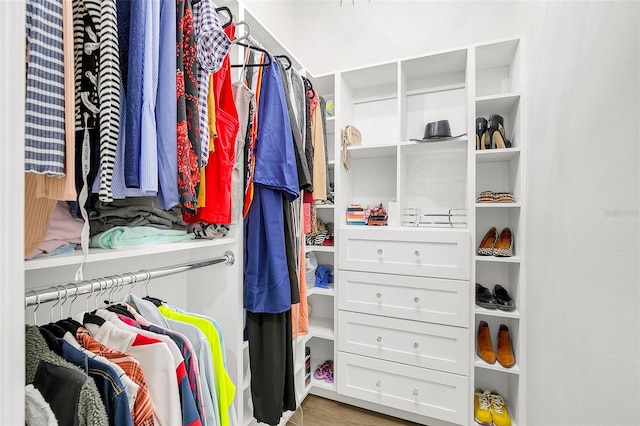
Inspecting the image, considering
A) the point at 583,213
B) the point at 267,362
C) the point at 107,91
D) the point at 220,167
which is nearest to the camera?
the point at 107,91

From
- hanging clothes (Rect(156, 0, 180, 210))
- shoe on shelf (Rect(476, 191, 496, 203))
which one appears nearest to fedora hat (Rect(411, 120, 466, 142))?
shoe on shelf (Rect(476, 191, 496, 203))

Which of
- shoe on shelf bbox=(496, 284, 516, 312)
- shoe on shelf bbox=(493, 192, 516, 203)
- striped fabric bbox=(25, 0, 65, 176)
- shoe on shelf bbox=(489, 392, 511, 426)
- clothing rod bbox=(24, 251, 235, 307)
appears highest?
striped fabric bbox=(25, 0, 65, 176)

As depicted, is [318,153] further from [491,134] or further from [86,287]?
[86,287]

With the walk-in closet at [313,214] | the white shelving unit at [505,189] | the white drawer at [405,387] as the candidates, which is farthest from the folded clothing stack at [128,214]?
the white shelving unit at [505,189]

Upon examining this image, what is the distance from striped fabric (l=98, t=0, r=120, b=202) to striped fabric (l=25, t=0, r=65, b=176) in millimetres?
84

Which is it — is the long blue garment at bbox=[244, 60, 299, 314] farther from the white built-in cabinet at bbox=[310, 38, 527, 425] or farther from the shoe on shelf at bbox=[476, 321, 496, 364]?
the shoe on shelf at bbox=[476, 321, 496, 364]

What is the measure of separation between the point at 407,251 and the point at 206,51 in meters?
1.39

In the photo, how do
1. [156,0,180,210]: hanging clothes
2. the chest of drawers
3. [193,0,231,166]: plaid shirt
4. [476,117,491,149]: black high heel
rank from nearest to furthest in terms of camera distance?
1. [156,0,180,210]: hanging clothes
2. [193,0,231,166]: plaid shirt
3. the chest of drawers
4. [476,117,491,149]: black high heel

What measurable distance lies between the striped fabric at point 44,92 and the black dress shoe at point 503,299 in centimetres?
197

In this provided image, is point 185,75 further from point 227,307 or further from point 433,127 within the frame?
point 433,127

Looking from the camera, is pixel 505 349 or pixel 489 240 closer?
pixel 505 349

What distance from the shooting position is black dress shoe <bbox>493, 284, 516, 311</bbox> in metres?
1.66

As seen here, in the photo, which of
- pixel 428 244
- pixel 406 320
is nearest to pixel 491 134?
pixel 428 244

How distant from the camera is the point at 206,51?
0.86 m
